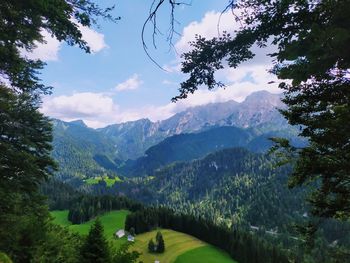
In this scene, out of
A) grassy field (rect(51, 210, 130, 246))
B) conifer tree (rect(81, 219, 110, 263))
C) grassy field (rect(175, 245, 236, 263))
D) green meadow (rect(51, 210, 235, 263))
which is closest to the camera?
conifer tree (rect(81, 219, 110, 263))

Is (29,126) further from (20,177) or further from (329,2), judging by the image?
(329,2)

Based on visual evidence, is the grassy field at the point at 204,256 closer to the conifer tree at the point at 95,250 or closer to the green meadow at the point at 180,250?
the green meadow at the point at 180,250

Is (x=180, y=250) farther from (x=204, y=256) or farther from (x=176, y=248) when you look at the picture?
(x=204, y=256)

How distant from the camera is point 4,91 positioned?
2322 cm

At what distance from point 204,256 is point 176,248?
9.68 metres

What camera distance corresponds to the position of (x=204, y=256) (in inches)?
4264

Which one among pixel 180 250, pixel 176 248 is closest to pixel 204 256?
pixel 180 250

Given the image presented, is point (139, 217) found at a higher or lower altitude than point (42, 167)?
lower

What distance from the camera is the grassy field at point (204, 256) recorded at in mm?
104125

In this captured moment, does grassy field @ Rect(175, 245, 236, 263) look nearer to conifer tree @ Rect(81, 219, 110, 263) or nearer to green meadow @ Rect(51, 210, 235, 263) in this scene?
green meadow @ Rect(51, 210, 235, 263)

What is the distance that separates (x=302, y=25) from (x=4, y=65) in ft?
46.7

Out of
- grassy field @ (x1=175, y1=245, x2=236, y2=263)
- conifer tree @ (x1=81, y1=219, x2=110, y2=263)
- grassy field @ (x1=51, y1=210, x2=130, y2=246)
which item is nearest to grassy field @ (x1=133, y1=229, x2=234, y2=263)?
grassy field @ (x1=175, y1=245, x2=236, y2=263)

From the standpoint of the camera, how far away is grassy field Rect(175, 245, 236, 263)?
10412 cm

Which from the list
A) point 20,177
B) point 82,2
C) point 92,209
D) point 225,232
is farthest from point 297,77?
point 92,209
